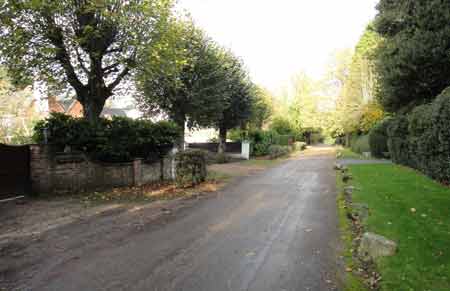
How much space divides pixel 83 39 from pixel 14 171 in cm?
459

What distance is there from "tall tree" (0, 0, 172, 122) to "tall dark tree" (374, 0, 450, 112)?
10.7 metres

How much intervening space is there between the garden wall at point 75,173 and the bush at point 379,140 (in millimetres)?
15696

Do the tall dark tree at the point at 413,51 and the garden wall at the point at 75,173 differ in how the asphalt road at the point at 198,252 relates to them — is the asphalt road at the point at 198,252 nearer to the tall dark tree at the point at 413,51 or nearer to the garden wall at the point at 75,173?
the garden wall at the point at 75,173

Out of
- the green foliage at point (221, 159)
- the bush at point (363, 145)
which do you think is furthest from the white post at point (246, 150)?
the bush at point (363, 145)

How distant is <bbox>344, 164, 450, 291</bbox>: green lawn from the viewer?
3.68 metres

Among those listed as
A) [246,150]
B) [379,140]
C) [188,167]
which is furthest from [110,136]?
[379,140]

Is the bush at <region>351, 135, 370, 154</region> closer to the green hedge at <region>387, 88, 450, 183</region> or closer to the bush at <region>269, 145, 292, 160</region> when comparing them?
the bush at <region>269, 145, 292, 160</region>

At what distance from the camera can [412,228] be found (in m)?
5.43

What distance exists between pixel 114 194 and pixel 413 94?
14.9 m

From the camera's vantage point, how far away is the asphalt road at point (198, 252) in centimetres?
400

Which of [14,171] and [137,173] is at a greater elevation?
[14,171]

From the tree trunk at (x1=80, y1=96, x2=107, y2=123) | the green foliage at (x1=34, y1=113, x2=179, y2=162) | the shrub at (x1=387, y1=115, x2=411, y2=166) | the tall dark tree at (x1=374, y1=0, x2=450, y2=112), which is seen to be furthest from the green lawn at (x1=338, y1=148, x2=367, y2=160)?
the tree trunk at (x1=80, y1=96, x2=107, y2=123)

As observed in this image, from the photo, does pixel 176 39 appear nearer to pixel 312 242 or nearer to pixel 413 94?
pixel 312 242

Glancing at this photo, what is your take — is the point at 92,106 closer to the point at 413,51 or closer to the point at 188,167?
the point at 188,167
